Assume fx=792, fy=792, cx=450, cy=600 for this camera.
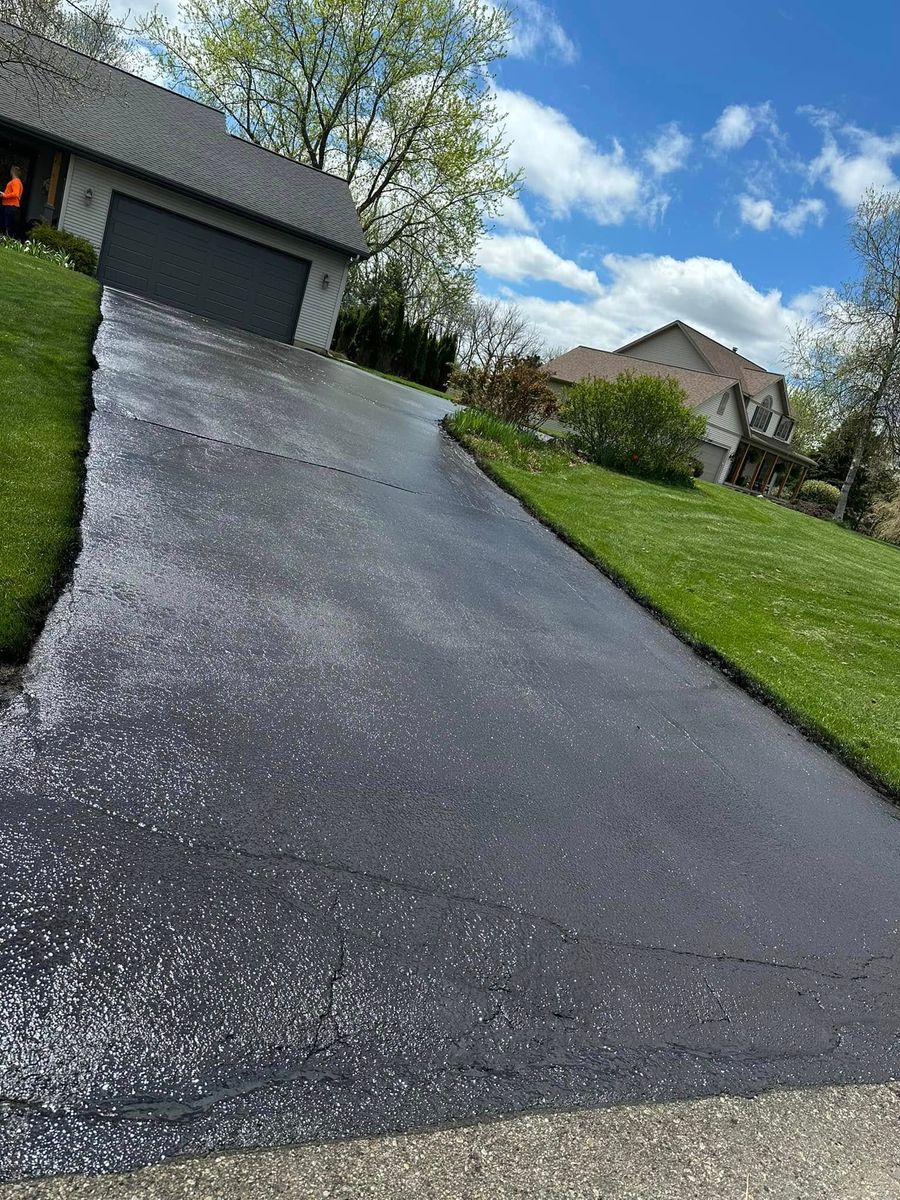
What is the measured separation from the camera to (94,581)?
14.1 feet

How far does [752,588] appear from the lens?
992 centimetres

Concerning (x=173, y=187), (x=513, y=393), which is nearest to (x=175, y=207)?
(x=173, y=187)

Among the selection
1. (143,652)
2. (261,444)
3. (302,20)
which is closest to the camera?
(143,652)

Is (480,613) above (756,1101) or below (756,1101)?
above

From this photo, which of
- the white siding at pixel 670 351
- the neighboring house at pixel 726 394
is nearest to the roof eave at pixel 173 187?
the neighboring house at pixel 726 394

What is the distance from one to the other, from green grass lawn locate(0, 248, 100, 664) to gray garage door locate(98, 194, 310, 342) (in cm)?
1019

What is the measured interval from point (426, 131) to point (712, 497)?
2020 cm

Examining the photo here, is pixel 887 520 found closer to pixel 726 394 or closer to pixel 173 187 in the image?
pixel 726 394

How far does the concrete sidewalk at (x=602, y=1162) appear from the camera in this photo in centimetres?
182

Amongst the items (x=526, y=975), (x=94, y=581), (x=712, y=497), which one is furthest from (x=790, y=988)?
(x=712, y=497)

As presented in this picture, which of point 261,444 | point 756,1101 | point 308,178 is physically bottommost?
point 756,1101

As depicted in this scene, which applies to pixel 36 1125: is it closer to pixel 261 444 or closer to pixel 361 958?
pixel 361 958

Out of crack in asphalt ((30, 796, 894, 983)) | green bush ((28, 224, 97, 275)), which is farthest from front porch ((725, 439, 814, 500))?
crack in asphalt ((30, 796, 894, 983))

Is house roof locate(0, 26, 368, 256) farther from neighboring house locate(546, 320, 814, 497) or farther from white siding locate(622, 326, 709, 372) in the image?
white siding locate(622, 326, 709, 372)
